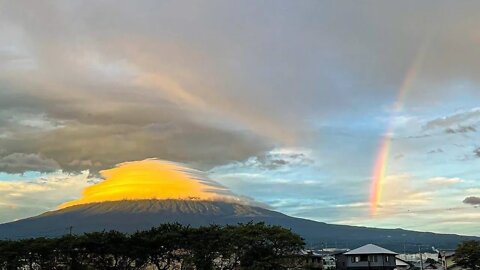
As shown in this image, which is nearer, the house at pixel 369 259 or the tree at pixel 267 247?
the tree at pixel 267 247

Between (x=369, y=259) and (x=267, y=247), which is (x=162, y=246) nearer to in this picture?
(x=267, y=247)

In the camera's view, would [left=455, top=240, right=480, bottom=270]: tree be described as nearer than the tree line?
No

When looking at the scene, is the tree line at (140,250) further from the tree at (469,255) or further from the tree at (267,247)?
the tree at (469,255)

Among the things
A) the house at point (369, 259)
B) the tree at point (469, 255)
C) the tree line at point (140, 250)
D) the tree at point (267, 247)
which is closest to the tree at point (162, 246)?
the tree line at point (140, 250)

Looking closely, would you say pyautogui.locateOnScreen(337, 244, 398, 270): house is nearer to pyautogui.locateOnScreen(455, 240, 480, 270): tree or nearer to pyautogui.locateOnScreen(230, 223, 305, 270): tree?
pyautogui.locateOnScreen(455, 240, 480, 270): tree

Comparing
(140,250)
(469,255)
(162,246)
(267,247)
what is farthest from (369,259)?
(140,250)

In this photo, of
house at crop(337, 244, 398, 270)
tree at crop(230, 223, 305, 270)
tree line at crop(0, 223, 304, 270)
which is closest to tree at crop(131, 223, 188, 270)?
tree line at crop(0, 223, 304, 270)
